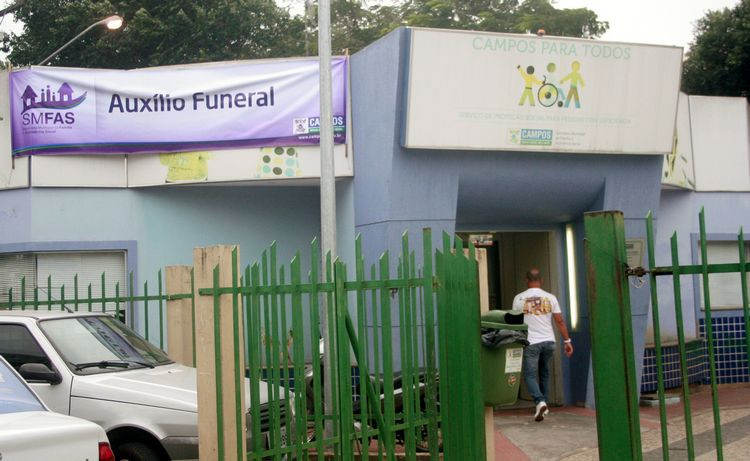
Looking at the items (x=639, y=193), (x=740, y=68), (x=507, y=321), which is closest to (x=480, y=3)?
(x=740, y=68)

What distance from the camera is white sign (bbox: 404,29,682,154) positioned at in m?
11.5

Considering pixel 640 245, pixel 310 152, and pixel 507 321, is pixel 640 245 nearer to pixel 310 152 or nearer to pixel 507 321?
pixel 310 152

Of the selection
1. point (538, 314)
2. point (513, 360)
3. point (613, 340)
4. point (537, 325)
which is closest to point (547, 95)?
point (538, 314)

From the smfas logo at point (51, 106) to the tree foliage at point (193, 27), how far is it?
15999 millimetres

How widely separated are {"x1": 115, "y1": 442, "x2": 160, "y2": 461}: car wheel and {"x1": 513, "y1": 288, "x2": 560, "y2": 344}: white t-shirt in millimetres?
5479

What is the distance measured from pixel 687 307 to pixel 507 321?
29.7 ft

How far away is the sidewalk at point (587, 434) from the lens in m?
9.71

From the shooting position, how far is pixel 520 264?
14273 mm

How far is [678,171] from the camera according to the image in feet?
48.8

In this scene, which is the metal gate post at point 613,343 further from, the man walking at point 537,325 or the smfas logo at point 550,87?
the smfas logo at point 550,87

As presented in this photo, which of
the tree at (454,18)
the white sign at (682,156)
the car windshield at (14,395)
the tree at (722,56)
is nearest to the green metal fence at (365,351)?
the car windshield at (14,395)

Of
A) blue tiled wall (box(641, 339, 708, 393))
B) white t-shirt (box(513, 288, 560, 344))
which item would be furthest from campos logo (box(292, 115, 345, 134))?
blue tiled wall (box(641, 339, 708, 393))

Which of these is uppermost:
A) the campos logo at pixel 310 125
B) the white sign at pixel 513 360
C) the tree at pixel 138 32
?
the tree at pixel 138 32

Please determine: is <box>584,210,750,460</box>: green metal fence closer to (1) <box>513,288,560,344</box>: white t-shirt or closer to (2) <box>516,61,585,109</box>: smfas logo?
(1) <box>513,288,560,344</box>: white t-shirt
